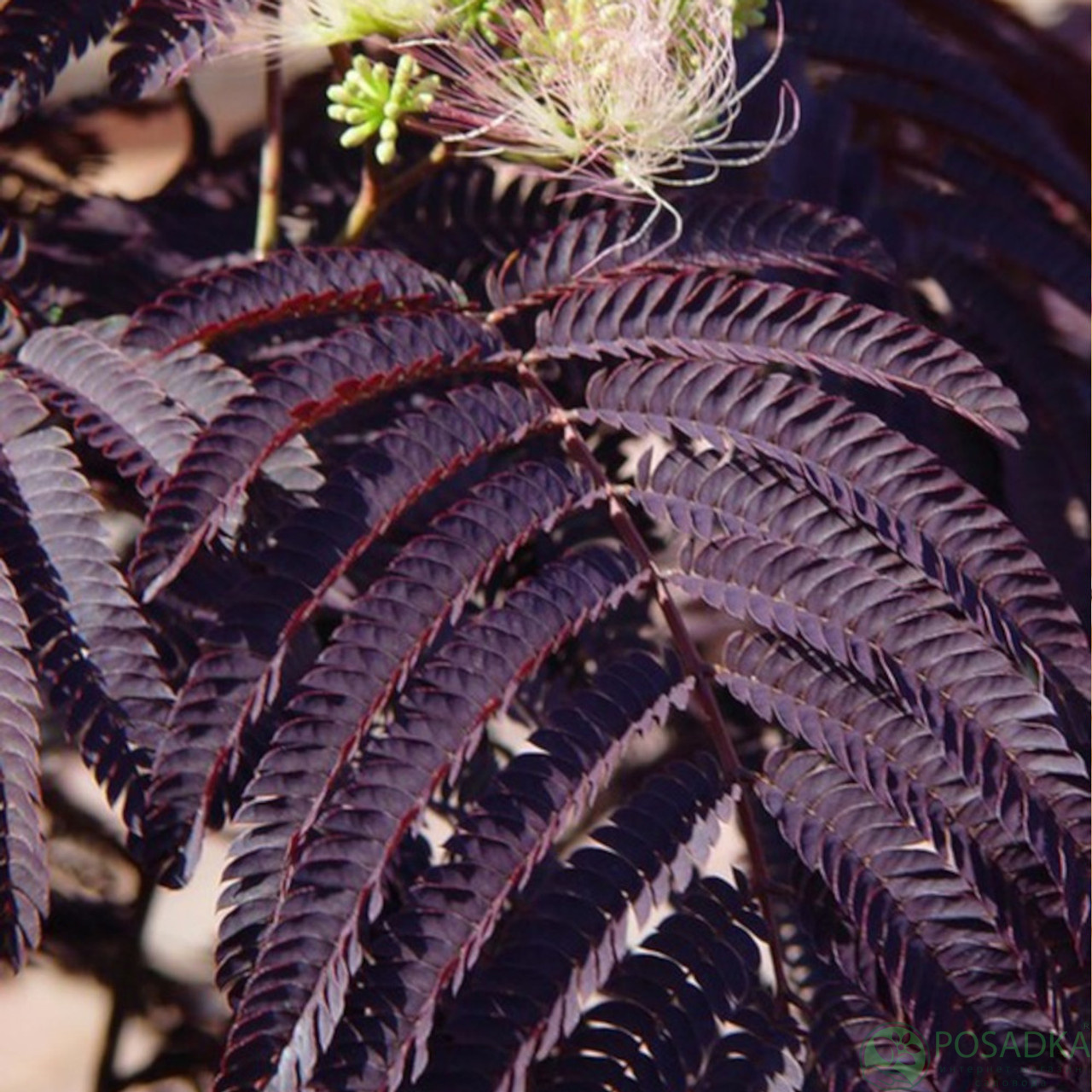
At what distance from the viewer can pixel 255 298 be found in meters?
0.94

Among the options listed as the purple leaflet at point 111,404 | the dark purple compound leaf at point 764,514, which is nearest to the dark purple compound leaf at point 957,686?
the dark purple compound leaf at point 764,514

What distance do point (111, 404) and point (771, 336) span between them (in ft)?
1.29

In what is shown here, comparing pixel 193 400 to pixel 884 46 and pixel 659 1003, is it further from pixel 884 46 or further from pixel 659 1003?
pixel 884 46

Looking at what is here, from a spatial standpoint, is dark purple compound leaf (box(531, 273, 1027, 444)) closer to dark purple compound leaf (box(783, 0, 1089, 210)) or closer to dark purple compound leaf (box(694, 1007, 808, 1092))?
dark purple compound leaf (box(694, 1007, 808, 1092))

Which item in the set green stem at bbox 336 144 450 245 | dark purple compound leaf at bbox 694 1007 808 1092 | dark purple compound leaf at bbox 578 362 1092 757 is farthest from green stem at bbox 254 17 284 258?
dark purple compound leaf at bbox 694 1007 808 1092

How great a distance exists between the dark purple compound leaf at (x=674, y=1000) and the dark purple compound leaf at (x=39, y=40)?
0.65m

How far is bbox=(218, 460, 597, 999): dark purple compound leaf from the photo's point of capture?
0.79 meters

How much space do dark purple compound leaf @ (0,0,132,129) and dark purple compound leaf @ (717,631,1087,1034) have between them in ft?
2.03

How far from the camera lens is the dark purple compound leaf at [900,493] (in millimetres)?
868

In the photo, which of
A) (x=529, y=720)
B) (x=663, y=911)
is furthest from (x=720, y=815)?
(x=663, y=911)

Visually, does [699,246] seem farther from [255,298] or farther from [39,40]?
[39,40]

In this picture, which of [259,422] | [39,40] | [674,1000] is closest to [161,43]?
[39,40]

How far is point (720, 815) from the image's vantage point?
87 centimetres

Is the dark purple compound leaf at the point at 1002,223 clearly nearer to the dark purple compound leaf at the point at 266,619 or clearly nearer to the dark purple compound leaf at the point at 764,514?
the dark purple compound leaf at the point at 764,514
